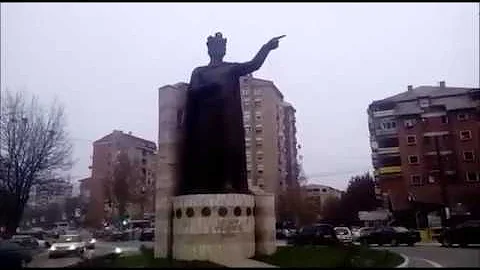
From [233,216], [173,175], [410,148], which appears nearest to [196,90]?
[173,175]

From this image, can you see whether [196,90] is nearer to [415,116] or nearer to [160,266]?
[160,266]

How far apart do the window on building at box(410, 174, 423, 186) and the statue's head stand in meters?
42.9

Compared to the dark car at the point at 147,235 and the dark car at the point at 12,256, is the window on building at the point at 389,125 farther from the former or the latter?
the dark car at the point at 12,256

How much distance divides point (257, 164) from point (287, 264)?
2488 inches

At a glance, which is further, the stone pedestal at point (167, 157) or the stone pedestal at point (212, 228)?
the stone pedestal at point (167, 157)

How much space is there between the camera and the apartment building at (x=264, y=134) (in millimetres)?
79812

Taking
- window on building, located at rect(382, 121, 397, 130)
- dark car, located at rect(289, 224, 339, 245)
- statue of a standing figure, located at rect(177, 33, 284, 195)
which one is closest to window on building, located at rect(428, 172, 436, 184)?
window on building, located at rect(382, 121, 397, 130)

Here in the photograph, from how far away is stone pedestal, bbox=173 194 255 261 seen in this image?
60.8 ft

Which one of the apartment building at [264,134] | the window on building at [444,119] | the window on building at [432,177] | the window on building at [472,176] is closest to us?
the window on building at [472,176]

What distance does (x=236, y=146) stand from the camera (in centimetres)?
2081

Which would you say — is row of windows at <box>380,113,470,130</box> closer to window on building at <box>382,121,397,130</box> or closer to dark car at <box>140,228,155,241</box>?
window on building at <box>382,121,397,130</box>

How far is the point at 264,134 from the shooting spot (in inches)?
3194

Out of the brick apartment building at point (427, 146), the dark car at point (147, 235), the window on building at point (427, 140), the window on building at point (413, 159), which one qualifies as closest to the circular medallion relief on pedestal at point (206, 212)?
the dark car at point (147, 235)

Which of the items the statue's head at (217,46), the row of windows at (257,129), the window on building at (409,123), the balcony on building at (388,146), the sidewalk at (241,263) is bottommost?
the sidewalk at (241,263)
